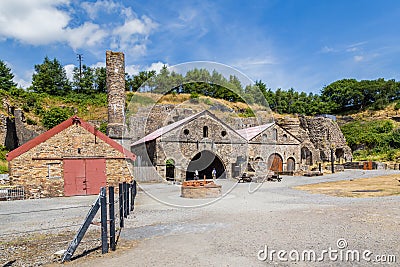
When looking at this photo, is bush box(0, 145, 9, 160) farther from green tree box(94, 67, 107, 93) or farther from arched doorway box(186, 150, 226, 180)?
green tree box(94, 67, 107, 93)

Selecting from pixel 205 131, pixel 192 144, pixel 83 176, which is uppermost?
pixel 205 131

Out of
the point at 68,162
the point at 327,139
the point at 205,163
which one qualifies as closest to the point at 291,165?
the point at 205,163

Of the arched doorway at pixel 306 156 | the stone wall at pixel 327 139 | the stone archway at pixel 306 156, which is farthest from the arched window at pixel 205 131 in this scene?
the stone wall at pixel 327 139

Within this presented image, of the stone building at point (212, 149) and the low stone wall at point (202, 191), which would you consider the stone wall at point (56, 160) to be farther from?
the stone building at point (212, 149)

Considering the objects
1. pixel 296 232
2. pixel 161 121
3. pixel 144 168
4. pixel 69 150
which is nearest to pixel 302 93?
pixel 161 121

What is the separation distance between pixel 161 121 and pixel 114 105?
26.6ft

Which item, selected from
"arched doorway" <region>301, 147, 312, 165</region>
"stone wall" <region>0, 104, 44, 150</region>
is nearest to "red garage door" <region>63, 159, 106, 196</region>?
"stone wall" <region>0, 104, 44, 150</region>

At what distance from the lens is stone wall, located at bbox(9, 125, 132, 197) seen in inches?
624

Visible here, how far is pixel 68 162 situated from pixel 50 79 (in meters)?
47.6

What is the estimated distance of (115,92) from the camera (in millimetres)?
31109

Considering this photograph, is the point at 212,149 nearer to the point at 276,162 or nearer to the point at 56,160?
the point at 276,162
